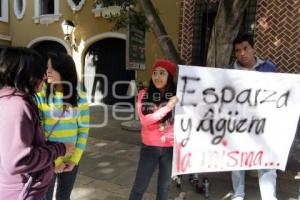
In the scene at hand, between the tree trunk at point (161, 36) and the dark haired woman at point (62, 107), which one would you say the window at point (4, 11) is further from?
the dark haired woman at point (62, 107)

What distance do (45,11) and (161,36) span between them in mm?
9603

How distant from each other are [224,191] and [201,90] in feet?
5.32

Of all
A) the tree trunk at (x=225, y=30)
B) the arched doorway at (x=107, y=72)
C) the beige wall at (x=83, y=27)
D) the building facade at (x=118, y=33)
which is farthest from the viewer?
the arched doorway at (x=107, y=72)

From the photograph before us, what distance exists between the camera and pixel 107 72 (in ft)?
38.3

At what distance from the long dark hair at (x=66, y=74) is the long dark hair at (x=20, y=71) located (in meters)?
0.70

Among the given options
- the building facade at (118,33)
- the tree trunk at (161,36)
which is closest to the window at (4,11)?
the building facade at (118,33)

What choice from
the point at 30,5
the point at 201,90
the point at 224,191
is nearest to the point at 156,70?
the point at 201,90

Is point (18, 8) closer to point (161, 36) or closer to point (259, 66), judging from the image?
point (161, 36)

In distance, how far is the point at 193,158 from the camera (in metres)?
3.12

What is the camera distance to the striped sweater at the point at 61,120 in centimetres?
241

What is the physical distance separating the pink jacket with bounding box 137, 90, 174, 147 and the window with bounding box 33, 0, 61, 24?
34.7ft

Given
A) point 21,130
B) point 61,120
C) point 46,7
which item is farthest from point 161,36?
point 46,7

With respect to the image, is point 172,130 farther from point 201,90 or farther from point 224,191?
point 224,191

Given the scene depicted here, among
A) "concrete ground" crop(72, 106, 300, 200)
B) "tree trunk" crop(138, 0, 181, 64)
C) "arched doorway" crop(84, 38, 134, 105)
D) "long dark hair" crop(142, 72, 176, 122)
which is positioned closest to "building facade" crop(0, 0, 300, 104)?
"arched doorway" crop(84, 38, 134, 105)
